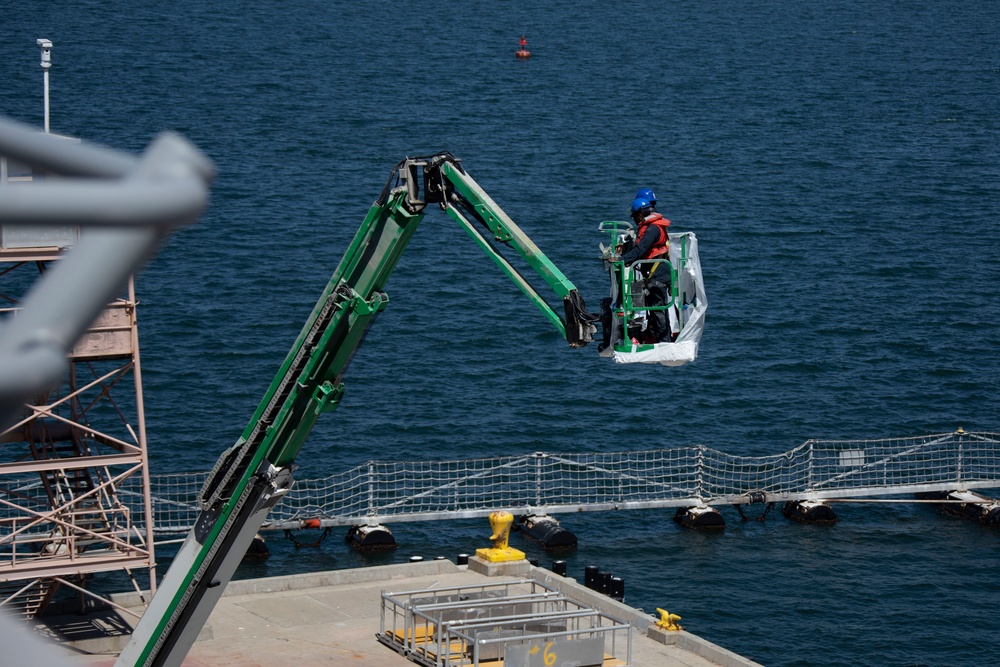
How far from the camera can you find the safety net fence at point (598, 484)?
36.4 m

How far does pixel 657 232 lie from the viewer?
1609 cm

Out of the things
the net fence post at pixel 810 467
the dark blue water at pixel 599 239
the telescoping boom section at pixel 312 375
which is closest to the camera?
the telescoping boom section at pixel 312 375

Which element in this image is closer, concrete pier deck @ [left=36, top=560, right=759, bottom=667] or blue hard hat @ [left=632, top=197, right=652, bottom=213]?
blue hard hat @ [left=632, top=197, right=652, bottom=213]

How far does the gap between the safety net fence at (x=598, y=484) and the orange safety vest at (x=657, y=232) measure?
19761 millimetres

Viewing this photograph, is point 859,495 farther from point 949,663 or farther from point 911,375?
point 911,375

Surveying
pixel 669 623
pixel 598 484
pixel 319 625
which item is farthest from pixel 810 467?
pixel 319 625

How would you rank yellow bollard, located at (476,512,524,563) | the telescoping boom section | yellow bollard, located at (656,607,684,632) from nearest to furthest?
the telescoping boom section, yellow bollard, located at (656,607,684,632), yellow bollard, located at (476,512,524,563)

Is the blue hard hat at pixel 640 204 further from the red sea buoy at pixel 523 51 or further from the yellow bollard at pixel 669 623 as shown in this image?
the red sea buoy at pixel 523 51

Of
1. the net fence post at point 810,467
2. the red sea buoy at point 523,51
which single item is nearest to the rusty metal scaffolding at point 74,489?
the net fence post at point 810,467

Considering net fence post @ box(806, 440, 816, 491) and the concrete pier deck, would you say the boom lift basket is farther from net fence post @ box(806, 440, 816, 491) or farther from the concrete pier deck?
net fence post @ box(806, 440, 816, 491)

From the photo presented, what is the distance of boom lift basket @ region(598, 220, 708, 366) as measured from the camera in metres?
15.7

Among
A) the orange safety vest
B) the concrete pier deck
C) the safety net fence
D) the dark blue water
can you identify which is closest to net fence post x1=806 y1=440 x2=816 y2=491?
the safety net fence

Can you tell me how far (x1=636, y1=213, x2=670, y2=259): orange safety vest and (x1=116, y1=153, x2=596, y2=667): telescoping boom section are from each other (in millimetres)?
1144

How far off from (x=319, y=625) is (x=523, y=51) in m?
92.7
